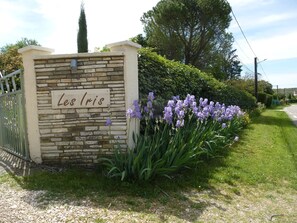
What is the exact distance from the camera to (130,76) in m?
5.18

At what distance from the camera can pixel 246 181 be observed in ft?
16.2

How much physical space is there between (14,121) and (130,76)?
248 cm

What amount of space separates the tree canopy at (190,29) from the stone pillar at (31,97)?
64.7 ft

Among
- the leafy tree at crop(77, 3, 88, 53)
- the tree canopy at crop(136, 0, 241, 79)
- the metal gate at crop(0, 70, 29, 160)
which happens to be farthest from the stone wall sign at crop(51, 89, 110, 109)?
the tree canopy at crop(136, 0, 241, 79)

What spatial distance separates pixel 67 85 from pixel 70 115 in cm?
51

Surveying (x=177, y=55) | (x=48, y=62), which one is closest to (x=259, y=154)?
(x=48, y=62)

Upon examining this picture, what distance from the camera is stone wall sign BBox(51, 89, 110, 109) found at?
5.07 meters

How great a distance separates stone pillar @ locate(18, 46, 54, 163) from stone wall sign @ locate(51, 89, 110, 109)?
373 mm

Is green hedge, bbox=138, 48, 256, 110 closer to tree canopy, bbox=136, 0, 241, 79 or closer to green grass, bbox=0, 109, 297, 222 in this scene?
green grass, bbox=0, 109, 297, 222

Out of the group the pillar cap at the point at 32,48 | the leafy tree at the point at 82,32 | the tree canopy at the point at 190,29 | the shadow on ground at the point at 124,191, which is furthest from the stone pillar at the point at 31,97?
the tree canopy at the point at 190,29

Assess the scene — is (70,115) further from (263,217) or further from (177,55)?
(177,55)

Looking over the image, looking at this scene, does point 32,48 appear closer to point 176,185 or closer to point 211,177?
point 176,185

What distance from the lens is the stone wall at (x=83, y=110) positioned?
5.10 m

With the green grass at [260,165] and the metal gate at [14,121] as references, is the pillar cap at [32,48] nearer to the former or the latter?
the metal gate at [14,121]
